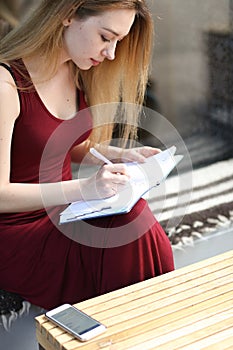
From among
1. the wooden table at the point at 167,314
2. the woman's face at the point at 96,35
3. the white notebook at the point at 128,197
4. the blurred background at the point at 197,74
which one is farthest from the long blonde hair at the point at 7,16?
the wooden table at the point at 167,314

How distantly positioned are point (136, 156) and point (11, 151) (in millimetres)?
281

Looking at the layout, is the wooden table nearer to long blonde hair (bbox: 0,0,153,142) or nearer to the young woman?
the young woman

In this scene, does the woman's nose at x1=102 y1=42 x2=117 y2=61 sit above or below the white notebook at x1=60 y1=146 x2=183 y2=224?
above

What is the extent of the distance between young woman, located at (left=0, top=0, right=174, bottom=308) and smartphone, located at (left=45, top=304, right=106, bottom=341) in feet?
0.68

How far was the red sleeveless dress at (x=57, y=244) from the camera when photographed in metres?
1.35

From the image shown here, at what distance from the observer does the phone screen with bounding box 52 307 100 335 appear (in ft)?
3.60

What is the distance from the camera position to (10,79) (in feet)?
4.39

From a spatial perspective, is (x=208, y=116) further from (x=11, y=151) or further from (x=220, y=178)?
(x=11, y=151)

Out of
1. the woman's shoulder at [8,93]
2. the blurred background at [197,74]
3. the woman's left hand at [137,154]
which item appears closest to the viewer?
the woman's shoulder at [8,93]

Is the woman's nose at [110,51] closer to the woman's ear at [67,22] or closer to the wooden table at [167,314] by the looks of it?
the woman's ear at [67,22]

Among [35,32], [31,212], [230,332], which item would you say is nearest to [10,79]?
[35,32]

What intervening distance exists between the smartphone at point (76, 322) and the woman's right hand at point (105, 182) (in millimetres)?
260

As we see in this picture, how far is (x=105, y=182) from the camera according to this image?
1318mm

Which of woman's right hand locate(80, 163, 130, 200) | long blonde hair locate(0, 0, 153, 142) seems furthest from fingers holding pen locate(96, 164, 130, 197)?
long blonde hair locate(0, 0, 153, 142)
